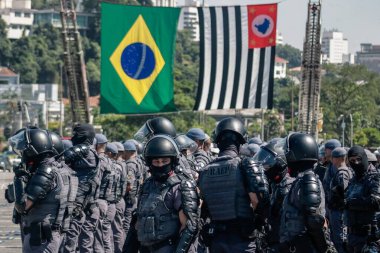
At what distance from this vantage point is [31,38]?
563 feet

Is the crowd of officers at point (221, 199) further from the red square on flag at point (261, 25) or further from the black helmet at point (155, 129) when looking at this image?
the red square on flag at point (261, 25)

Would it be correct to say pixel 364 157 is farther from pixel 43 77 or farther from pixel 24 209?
pixel 43 77

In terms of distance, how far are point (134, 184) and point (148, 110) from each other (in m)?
6.84

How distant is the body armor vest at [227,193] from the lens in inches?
439

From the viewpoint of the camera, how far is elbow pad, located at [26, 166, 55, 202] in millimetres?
11742

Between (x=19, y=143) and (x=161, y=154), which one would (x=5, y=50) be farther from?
(x=161, y=154)

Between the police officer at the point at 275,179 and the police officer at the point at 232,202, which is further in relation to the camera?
the police officer at the point at 275,179

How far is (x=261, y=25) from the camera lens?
1066 inches

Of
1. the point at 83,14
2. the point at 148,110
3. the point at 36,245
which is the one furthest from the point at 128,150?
the point at 83,14

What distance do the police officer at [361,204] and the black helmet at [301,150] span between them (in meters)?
2.19

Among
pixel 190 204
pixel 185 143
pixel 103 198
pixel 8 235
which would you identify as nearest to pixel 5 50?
pixel 8 235

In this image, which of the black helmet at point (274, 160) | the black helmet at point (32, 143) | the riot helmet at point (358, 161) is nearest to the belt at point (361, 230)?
the riot helmet at point (358, 161)

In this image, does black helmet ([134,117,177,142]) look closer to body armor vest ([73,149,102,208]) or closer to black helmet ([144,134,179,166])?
body armor vest ([73,149,102,208])

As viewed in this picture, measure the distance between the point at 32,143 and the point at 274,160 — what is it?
2387mm
